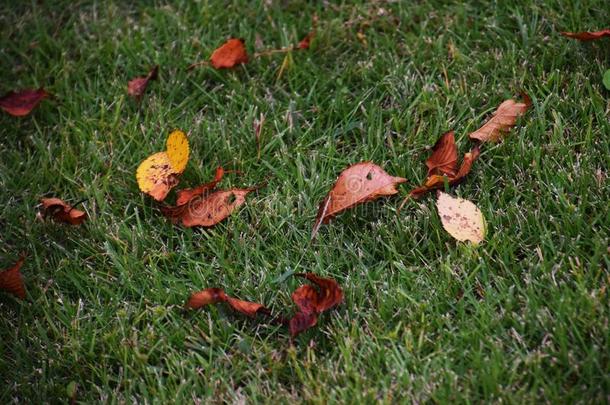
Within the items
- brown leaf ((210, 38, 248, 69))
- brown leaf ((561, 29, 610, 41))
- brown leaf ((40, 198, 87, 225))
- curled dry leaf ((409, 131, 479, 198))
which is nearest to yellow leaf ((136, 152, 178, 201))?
brown leaf ((40, 198, 87, 225))

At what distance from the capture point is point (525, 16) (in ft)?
9.21

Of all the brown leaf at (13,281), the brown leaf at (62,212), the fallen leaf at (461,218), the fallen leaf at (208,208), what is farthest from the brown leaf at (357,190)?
the brown leaf at (13,281)

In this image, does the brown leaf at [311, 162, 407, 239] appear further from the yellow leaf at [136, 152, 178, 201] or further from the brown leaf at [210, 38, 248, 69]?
the brown leaf at [210, 38, 248, 69]

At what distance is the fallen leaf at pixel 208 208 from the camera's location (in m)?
2.36

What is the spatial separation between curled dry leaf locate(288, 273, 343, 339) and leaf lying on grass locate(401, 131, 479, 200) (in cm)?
41

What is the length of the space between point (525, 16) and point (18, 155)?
1826 millimetres

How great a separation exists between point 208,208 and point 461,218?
0.75 meters

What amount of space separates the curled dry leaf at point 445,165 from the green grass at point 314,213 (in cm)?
4

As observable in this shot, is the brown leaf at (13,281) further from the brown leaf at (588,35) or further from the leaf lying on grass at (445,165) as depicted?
the brown leaf at (588,35)

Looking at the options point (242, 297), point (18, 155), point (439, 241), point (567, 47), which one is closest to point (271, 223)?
point (242, 297)

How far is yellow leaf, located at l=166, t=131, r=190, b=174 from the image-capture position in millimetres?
2457

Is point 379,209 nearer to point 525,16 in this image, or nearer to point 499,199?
point 499,199

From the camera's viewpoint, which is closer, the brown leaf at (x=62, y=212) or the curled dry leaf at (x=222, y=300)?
the curled dry leaf at (x=222, y=300)

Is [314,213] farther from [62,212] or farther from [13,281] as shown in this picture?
[13,281]
